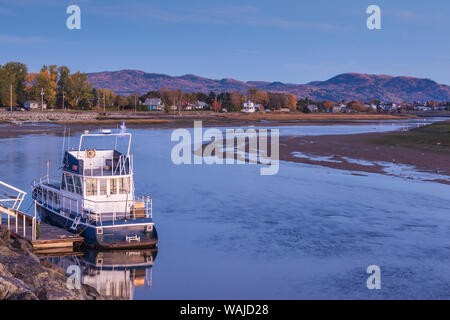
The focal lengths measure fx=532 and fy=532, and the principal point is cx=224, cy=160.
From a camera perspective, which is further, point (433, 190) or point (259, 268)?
point (433, 190)

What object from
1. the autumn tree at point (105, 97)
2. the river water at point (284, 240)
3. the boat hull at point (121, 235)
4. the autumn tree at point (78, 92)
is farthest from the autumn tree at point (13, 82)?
the boat hull at point (121, 235)

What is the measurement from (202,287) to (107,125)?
90.2 metres

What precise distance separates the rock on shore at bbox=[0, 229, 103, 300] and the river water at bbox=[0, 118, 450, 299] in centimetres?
205

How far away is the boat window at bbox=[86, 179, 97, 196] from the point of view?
21.9 m

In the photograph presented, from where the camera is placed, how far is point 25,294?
10.8 m

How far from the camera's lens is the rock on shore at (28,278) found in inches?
440

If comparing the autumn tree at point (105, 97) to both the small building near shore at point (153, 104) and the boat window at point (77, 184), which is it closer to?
the small building near shore at point (153, 104)

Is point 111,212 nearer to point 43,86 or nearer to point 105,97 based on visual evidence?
point 43,86

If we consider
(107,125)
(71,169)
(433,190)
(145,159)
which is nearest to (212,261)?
(71,169)

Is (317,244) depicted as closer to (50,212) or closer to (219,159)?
(50,212)

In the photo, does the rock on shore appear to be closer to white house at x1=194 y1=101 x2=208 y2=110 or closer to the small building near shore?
the small building near shore

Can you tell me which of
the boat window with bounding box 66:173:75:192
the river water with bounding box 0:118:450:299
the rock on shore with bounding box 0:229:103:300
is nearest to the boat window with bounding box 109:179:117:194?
the boat window with bounding box 66:173:75:192

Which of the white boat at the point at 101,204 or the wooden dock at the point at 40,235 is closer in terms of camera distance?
the wooden dock at the point at 40,235

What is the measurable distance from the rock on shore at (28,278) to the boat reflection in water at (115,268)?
142cm
